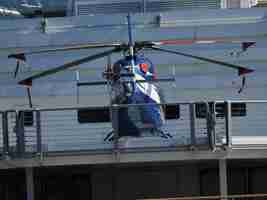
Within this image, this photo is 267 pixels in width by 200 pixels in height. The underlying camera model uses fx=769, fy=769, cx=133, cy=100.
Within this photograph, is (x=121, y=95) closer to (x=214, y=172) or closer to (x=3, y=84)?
(x=214, y=172)

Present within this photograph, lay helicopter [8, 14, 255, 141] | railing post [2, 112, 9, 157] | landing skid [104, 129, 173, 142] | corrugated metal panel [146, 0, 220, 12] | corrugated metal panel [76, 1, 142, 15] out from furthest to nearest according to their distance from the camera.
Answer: corrugated metal panel [76, 1, 142, 15] → corrugated metal panel [146, 0, 220, 12] → helicopter [8, 14, 255, 141] → landing skid [104, 129, 173, 142] → railing post [2, 112, 9, 157]

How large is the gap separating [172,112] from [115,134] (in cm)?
275

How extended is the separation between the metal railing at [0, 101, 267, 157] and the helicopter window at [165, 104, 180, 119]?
0.14 metres

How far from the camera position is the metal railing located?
11.7 metres

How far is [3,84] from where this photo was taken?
18203 millimetres

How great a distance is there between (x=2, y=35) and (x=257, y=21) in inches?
243

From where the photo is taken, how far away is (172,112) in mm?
14234

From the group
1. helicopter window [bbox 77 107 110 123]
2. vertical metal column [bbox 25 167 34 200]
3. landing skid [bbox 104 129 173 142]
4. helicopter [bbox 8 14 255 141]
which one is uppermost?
helicopter [bbox 8 14 255 141]

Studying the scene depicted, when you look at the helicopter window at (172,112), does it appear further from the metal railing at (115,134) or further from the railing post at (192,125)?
the railing post at (192,125)

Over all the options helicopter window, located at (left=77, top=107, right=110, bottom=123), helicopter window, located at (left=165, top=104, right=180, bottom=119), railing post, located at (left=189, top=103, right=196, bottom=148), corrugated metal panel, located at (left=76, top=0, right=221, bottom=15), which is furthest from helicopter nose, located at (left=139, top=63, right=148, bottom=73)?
corrugated metal panel, located at (left=76, top=0, right=221, bottom=15)

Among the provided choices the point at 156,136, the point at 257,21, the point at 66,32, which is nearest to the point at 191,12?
the point at 257,21

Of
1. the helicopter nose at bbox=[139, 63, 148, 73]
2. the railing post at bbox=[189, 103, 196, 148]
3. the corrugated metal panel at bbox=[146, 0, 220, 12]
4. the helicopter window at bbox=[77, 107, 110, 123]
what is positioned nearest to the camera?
the railing post at bbox=[189, 103, 196, 148]

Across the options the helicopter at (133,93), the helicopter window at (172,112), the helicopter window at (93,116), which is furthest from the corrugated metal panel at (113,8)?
the helicopter window at (172,112)

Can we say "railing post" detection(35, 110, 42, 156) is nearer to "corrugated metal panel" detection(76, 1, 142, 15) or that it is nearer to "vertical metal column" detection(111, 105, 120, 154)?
"vertical metal column" detection(111, 105, 120, 154)
